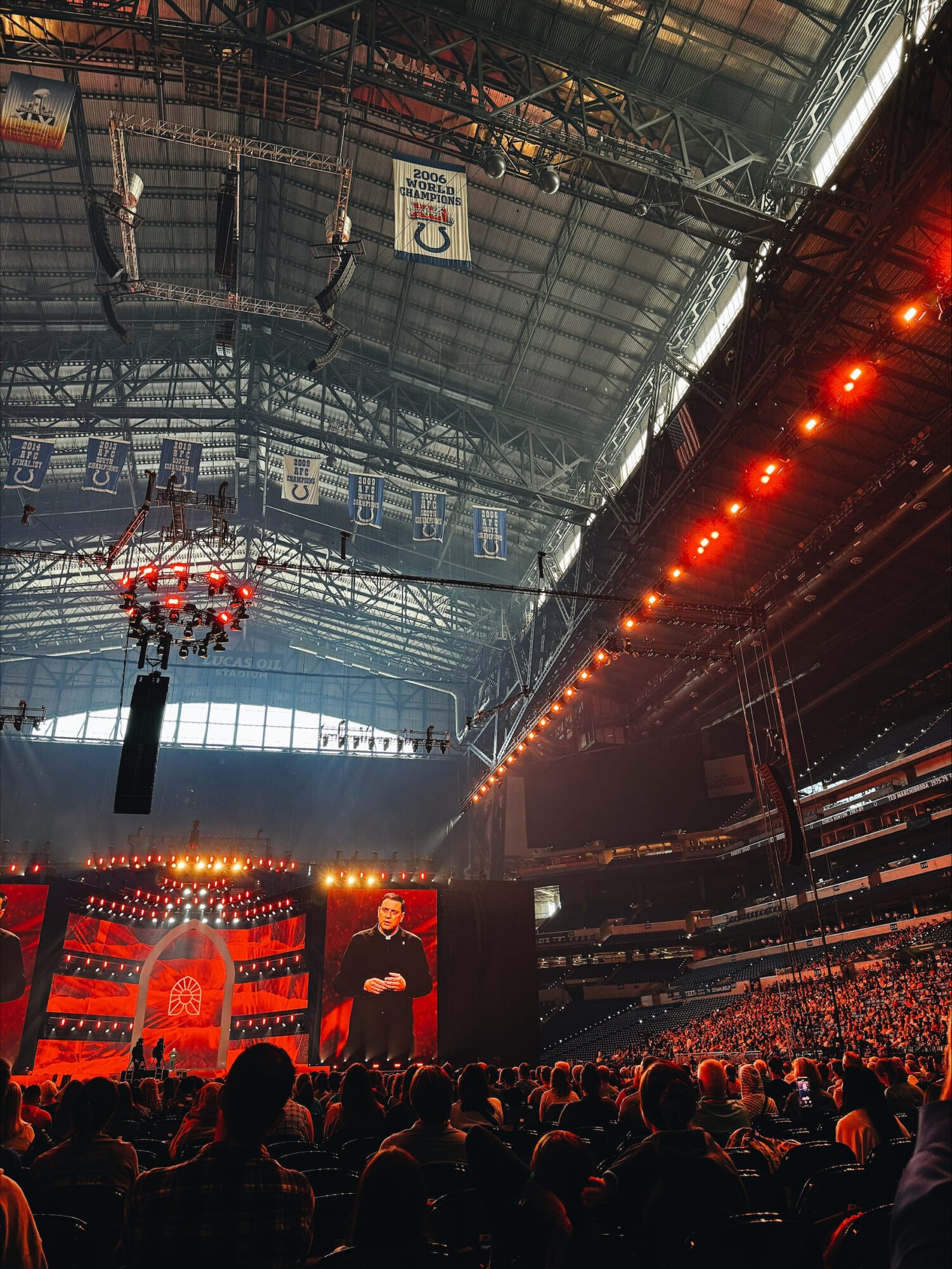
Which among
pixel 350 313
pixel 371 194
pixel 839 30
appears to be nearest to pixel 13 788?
pixel 350 313

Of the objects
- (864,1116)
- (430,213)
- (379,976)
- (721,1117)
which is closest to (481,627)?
(379,976)

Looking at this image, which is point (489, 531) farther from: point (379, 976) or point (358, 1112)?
→ point (358, 1112)

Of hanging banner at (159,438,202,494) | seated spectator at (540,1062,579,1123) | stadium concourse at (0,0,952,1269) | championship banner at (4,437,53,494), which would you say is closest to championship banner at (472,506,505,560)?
stadium concourse at (0,0,952,1269)

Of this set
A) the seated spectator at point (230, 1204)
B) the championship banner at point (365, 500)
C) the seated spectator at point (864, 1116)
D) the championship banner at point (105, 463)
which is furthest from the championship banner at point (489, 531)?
the seated spectator at point (230, 1204)

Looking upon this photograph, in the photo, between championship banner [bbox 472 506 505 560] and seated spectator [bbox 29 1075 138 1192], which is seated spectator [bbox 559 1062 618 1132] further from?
championship banner [bbox 472 506 505 560]

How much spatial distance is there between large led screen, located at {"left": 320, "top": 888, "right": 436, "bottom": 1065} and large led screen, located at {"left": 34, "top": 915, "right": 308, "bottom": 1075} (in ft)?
2.75

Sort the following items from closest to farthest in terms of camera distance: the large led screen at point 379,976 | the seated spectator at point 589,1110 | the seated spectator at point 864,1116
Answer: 1. the seated spectator at point 864,1116
2. the seated spectator at point 589,1110
3. the large led screen at point 379,976

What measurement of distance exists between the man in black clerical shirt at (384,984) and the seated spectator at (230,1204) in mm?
17346

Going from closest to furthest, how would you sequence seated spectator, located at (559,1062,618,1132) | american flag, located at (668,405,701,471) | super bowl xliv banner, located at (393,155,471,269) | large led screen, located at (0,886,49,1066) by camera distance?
seated spectator, located at (559,1062,618,1132) → super bowl xliv banner, located at (393,155,471,269) → american flag, located at (668,405,701,471) → large led screen, located at (0,886,49,1066)

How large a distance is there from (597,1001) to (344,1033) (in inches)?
585

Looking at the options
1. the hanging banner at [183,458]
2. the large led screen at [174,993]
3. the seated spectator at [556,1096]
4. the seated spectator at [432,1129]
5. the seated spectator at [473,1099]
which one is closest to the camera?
the seated spectator at [432,1129]

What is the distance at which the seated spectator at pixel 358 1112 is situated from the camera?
4703mm

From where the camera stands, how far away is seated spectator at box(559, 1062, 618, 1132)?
5.10 meters

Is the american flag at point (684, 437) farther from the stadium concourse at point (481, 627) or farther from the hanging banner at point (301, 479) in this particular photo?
the hanging banner at point (301, 479)
